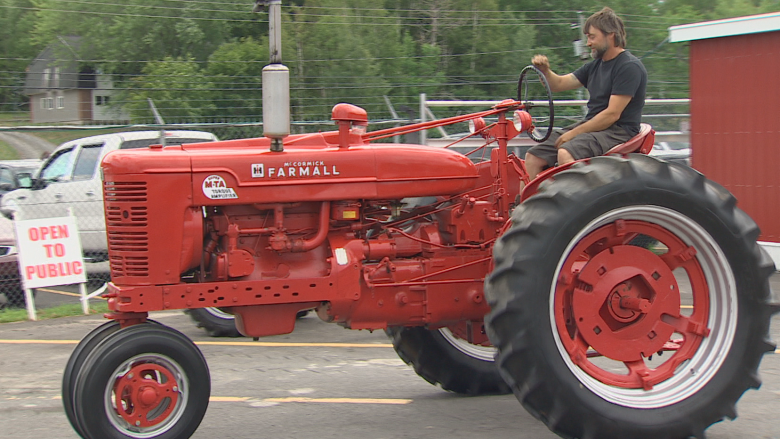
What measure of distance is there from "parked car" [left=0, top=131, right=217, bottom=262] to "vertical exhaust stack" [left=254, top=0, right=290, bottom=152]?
711 centimetres

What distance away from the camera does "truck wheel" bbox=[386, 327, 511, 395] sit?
548cm

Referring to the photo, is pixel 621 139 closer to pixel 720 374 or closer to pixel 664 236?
pixel 664 236

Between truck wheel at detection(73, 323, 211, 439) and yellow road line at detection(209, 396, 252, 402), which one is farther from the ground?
truck wheel at detection(73, 323, 211, 439)

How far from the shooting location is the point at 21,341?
781 centimetres

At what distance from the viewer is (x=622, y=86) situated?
16.0 feet

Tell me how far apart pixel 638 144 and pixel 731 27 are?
7058 millimetres

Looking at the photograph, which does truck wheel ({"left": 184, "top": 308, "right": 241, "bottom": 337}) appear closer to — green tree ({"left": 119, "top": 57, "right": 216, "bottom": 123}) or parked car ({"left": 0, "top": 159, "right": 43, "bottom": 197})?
parked car ({"left": 0, "top": 159, "right": 43, "bottom": 197})

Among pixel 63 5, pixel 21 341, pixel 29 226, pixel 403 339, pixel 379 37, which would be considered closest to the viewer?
pixel 403 339

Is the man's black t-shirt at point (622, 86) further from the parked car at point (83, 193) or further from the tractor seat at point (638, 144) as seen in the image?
the parked car at point (83, 193)

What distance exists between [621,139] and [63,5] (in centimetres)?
4388

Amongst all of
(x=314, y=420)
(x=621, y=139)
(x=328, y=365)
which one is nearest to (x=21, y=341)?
(x=328, y=365)

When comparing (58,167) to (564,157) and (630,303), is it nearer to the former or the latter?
(564,157)

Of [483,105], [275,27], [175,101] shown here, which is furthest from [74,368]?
[175,101]

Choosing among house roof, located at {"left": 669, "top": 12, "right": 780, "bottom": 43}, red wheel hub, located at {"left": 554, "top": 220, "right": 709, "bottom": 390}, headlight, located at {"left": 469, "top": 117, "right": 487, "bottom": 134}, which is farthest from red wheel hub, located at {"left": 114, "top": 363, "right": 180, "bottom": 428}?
house roof, located at {"left": 669, "top": 12, "right": 780, "bottom": 43}
